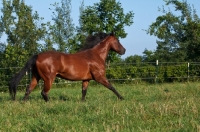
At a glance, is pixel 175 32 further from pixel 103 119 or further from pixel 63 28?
pixel 103 119

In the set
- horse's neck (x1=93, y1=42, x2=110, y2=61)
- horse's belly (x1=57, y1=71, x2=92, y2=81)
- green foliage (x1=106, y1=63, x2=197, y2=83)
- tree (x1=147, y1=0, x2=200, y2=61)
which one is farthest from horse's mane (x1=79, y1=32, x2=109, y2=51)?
tree (x1=147, y1=0, x2=200, y2=61)

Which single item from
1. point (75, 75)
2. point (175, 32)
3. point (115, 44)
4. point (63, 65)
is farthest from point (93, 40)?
point (175, 32)

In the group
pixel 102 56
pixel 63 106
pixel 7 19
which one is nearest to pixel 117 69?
pixel 7 19

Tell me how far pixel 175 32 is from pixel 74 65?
2921 centimetres

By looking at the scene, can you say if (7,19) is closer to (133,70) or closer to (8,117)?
(133,70)

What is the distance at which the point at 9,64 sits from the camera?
2297 centimetres

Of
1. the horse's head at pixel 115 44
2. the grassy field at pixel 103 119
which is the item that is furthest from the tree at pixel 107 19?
the grassy field at pixel 103 119

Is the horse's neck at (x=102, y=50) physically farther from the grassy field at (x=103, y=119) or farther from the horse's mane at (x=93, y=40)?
the grassy field at (x=103, y=119)

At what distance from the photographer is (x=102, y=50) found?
1193cm

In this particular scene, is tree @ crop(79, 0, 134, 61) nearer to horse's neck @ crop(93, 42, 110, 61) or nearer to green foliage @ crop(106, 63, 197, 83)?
green foliage @ crop(106, 63, 197, 83)

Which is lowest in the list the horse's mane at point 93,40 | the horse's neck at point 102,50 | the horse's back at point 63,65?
the horse's back at point 63,65

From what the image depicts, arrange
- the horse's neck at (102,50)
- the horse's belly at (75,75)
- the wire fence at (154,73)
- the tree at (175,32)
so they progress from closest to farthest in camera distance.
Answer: the horse's belly at (75,75) < the horse's neck at (102,50) < the wire fence at (154,73) < the tree at (175,32)

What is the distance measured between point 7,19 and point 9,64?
3.36 metres

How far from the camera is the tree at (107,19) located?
26.6m
